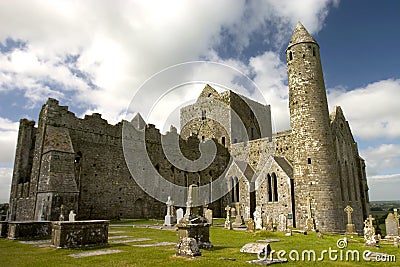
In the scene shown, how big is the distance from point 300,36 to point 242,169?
13172 mm

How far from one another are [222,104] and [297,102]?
49.7ft

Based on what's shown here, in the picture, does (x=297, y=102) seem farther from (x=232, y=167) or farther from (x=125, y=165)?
(x=125, y=165)

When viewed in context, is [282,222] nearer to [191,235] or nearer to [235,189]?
[191,235]

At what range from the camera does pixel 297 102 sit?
76.0ft

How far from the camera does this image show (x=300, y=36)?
24.5m

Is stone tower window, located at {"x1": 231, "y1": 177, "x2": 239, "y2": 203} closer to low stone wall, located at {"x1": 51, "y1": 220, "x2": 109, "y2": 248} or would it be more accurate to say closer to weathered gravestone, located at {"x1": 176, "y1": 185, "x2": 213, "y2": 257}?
weathered gravestone, located at {"x1": 176, "y1": 185, "x2": 213, "y2": 257}

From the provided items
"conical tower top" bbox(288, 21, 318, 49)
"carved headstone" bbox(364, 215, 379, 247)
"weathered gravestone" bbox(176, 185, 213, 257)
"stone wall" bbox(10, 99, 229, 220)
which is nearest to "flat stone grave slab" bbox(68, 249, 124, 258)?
"weathered gravestone" bbox(176, 185, 213, 257)

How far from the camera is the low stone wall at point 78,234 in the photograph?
32.1 ft

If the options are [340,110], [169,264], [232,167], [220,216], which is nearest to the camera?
[169,264]

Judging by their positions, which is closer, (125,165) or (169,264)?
(169,264)

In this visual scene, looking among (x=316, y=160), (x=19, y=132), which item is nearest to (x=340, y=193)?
(x=316, y=160)

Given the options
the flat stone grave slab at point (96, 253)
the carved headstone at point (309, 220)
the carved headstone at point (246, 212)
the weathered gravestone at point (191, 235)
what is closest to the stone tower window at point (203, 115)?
the carved headstone at point (246, 212)

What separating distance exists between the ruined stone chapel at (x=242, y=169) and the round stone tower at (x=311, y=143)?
2.8 inches

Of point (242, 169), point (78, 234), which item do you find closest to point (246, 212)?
point (242, 169)
